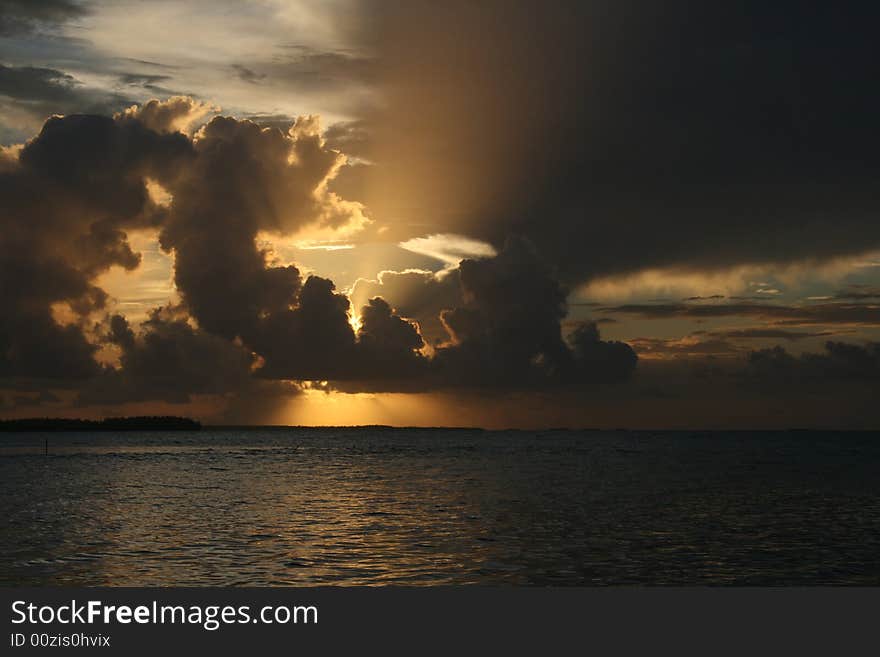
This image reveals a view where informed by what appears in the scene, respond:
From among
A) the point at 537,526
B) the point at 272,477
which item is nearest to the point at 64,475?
the point at 272,477

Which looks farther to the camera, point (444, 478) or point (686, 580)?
point (444, 478)

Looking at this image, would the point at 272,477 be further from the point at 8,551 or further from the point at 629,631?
the point at 629,631

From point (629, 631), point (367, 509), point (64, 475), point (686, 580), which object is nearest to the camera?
point (629, 631)

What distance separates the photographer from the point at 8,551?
144ft

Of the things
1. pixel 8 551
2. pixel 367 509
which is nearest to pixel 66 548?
pixel 8 551

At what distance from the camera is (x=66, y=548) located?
148ft

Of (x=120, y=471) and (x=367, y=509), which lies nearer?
(x=367, y=509)

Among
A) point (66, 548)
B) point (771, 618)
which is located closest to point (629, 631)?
point (771, 618)

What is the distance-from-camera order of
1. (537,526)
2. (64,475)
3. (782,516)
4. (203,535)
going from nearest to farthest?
(203,535)
(537,526)
(782,516)
(64,475)

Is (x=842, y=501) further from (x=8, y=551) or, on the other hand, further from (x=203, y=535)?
(x=8, y=551)

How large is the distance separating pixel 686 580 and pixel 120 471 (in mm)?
102202

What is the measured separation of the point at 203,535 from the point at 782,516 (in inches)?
1493

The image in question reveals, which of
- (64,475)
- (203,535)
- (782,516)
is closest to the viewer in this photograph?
(203,535)

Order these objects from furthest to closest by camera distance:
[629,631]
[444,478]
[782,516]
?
[444,478] < [782,516] < [629,631]
